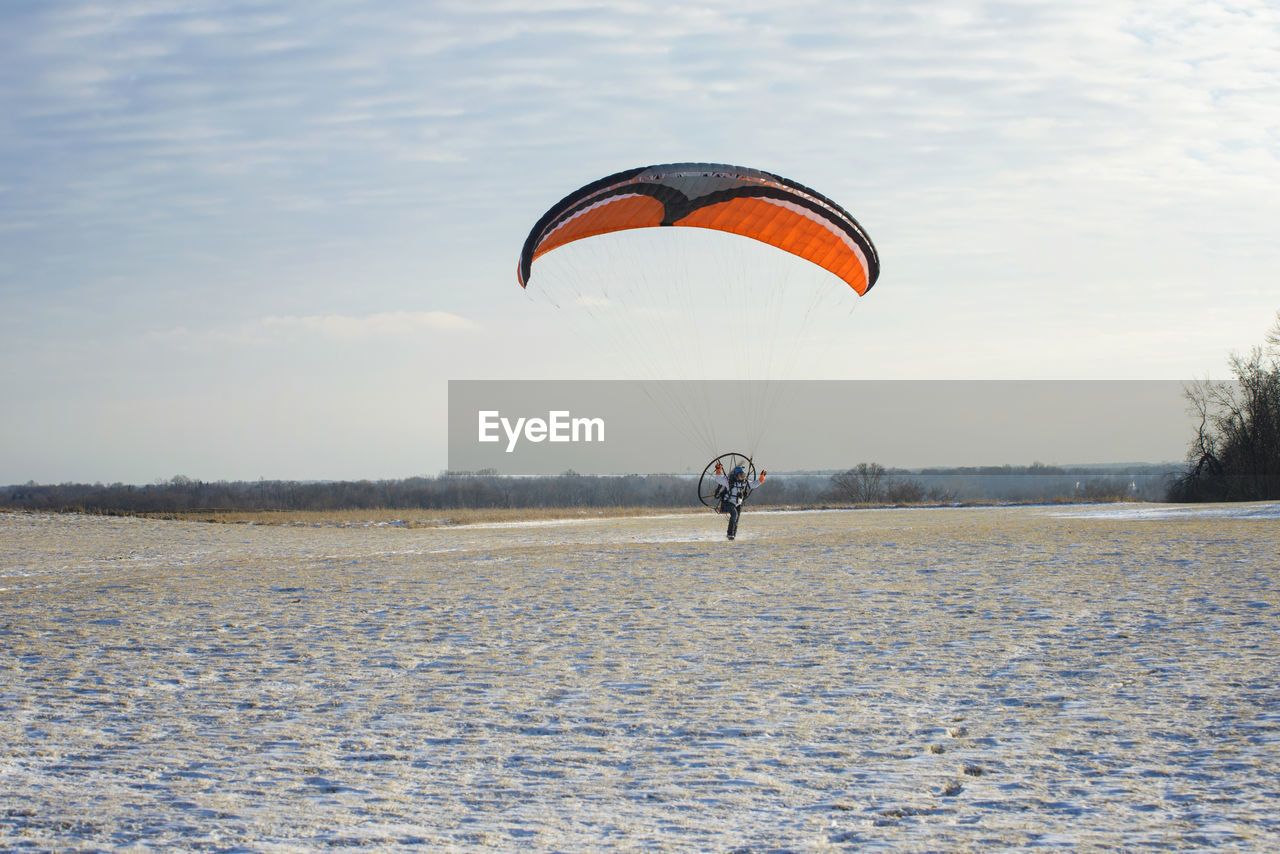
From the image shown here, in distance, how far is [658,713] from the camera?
7.30m

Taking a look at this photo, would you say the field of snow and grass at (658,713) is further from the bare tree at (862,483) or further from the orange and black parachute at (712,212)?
the bare tree at (862,483)

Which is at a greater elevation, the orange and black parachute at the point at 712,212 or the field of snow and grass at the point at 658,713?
the orange and black parachute at the point at 712,212

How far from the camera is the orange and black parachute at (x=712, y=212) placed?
15586 mm

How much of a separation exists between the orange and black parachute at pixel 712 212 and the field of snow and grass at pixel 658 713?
6.01 m

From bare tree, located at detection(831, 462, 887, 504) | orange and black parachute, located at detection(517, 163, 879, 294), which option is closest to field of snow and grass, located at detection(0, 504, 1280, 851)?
orange and black parachute, located at detection(517, 163, 879, 294)

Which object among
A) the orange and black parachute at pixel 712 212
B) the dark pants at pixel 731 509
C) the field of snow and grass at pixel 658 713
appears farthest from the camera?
the dark pants at pixel 731 509

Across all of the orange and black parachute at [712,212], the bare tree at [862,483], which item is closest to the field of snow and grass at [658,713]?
the orange and black parachute at [712,212]

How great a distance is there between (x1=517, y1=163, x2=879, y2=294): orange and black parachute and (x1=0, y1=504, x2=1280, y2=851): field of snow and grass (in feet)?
19.7

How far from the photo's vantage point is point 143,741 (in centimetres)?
682

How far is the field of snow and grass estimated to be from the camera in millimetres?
5078

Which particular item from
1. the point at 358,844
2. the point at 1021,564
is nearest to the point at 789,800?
the point at 358,844

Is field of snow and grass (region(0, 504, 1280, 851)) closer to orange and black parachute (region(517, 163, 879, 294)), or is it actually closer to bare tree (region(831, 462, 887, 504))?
orange and black parachute (region(517, 163, 879, 294))

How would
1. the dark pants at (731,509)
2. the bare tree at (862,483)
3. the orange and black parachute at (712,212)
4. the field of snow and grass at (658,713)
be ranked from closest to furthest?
the field of snow and grass at (658,713), the orange and black parachute at (712,212), the dark pants at (731,509), the bare tree at (862,483)

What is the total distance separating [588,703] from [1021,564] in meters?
11.2
